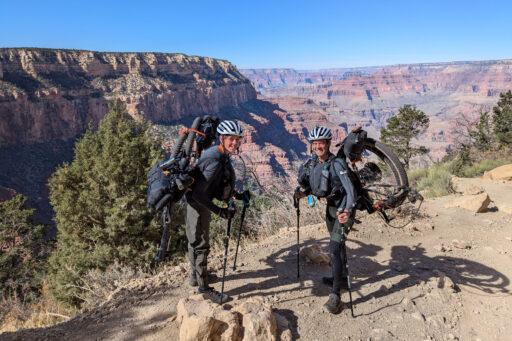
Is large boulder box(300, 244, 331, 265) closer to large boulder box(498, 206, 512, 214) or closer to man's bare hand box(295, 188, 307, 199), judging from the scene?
man's bare hand box(295, 188, 307, 199)

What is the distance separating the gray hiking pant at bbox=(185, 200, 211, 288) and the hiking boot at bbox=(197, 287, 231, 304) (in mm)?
73

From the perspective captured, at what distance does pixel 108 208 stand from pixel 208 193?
10040 millimetres

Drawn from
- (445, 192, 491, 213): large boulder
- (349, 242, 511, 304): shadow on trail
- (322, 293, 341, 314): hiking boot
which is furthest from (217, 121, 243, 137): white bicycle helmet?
(445, 192, 491, 213): large boulder

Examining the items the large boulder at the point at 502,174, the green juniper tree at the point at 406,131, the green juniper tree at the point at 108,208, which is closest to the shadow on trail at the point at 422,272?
the large boulder at the point at 502,174

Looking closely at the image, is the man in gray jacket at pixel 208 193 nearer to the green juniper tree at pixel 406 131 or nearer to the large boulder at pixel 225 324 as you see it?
the large boulder at pixel 225 324

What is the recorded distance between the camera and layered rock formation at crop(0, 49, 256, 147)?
5381cm

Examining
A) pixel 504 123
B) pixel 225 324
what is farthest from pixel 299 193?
pixel 504 123

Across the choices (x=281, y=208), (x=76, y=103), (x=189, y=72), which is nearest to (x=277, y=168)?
(x=189, y=72)

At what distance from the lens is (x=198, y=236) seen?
165 inches

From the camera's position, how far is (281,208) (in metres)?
8.35

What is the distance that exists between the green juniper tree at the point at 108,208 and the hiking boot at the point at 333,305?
31.7ft

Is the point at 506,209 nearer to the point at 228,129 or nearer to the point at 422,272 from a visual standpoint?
the point at 422,272

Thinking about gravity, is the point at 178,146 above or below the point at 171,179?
above

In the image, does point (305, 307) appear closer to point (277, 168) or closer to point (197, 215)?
point (197, 215)
